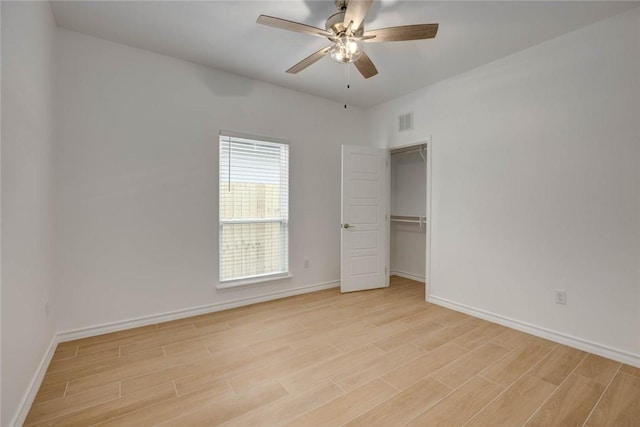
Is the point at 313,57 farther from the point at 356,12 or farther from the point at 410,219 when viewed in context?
the point at 410,219

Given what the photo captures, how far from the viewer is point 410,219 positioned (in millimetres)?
4965

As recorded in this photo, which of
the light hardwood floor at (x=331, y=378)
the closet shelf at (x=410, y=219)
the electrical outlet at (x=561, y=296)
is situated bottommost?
the light hardwood floor at (x=331, y=378)

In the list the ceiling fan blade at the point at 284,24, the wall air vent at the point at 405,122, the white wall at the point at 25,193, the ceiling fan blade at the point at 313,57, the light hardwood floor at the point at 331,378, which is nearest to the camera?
the white wall at the point at 25,193

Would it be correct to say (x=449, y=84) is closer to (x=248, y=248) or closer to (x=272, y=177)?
(x=272, y=177)

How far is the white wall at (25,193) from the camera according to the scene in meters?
1.52

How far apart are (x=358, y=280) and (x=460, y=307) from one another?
1356mm

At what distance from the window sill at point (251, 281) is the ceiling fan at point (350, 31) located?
2.62 meters

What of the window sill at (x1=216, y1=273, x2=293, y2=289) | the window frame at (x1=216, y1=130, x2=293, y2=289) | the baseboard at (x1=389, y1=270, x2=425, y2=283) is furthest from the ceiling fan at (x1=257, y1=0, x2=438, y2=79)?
the baseboard at (x1=389, y1=270, x2=425, y2=283)

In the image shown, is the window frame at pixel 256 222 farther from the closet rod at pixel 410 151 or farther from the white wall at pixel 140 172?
the closet rod at pixel 410 151

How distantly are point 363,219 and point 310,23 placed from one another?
256cm

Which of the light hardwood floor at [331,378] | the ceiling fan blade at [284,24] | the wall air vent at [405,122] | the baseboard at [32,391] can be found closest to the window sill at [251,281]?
the light hardwood floor at [331,378]

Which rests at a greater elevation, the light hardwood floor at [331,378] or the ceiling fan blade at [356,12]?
the ceiling fan blade at [356,12]

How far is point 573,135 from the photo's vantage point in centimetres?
262

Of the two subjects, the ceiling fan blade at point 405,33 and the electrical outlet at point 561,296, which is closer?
the ceiling fan blade at point 405,33
